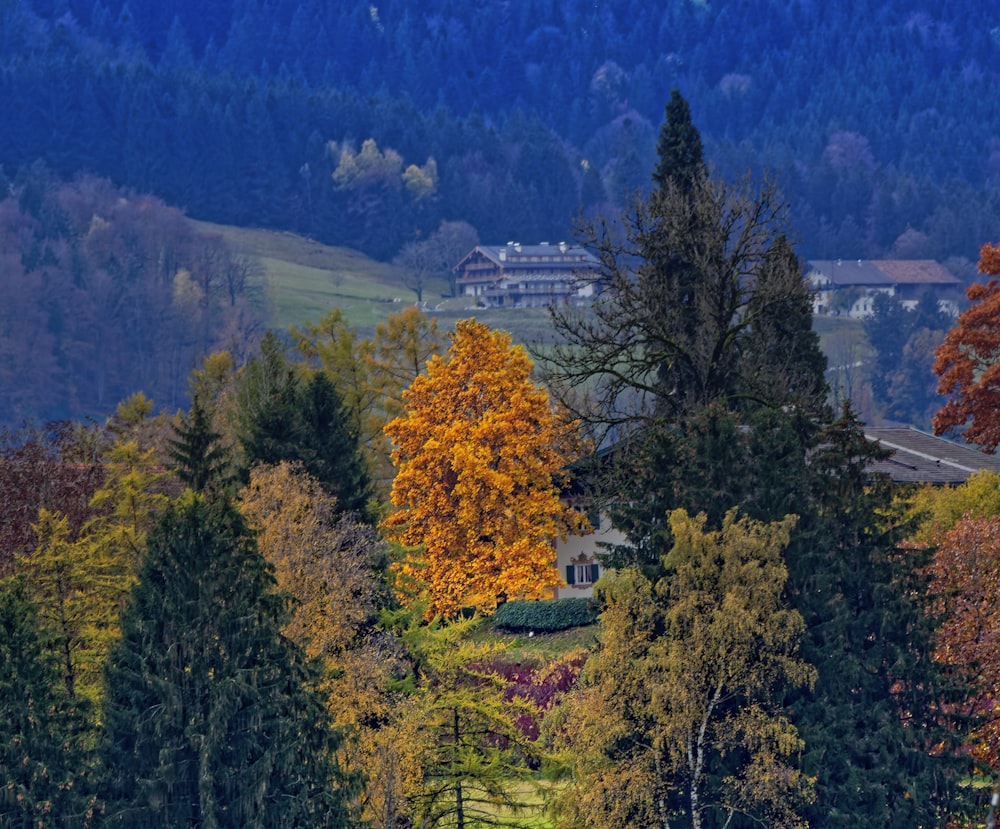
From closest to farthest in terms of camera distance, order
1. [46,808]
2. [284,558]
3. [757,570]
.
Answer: [46,808] < [757,570] < [284,558]

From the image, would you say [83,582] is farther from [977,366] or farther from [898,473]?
[898,473]

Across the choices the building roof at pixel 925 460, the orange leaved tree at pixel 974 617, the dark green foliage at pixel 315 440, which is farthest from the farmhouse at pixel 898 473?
the orange leaved tree at pixel 974 617

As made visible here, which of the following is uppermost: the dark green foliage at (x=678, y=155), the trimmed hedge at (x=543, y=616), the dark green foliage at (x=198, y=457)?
the dark green foliage at (x=678, y=155)

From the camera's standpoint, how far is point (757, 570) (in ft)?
126

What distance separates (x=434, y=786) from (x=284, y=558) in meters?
6.77

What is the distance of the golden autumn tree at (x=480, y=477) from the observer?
2559 inches

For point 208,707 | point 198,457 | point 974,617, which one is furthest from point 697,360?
point 208,707

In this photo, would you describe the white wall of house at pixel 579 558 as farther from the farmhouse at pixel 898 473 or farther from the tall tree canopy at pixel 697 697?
the tall tree canopy at pixel 697 697

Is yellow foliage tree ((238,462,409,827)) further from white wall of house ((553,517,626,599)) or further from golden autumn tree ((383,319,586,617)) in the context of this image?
white wall of house ((553,517,626,599))

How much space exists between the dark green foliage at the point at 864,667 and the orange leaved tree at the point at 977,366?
18.1 m

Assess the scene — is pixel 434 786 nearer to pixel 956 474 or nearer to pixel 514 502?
pixel 514 502

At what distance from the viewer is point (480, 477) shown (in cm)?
6538

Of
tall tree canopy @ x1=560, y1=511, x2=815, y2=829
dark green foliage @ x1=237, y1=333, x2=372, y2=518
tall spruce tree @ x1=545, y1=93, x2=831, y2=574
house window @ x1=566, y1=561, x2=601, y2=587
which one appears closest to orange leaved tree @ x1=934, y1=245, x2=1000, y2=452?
tall spruce tree @ x1=545, y1=93, x2=831, y2=574

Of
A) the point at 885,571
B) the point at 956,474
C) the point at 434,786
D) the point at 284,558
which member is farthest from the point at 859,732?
the point at 956,474
